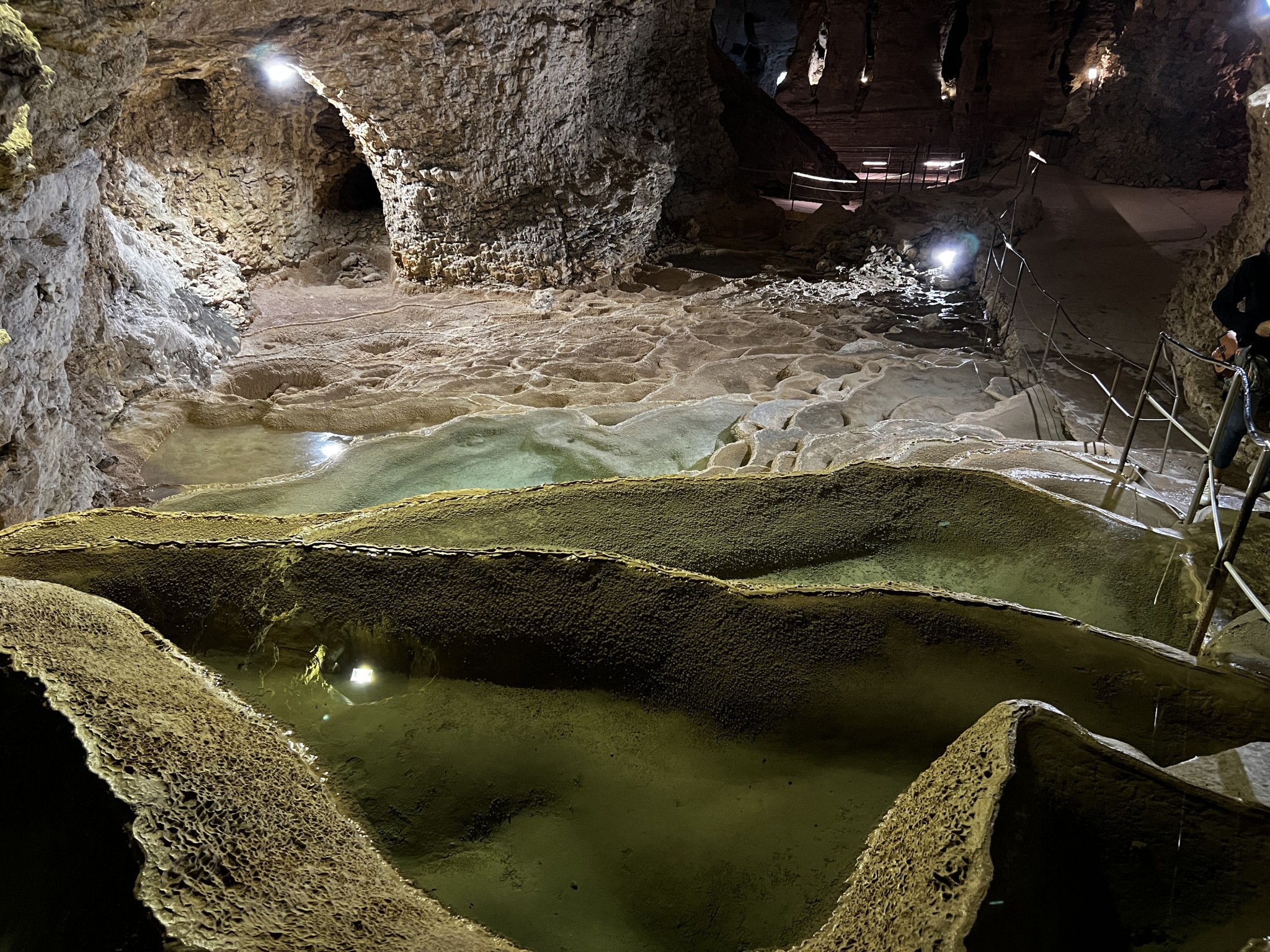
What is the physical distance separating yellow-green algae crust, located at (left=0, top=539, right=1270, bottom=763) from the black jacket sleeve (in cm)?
261

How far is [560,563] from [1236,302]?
392 centimetres

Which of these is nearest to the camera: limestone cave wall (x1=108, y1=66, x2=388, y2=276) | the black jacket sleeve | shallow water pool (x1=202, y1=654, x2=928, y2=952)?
shallow water pool (x1=202, y1=654, x2=928, y2=952)

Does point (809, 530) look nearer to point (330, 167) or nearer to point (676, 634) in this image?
point (676, 634)

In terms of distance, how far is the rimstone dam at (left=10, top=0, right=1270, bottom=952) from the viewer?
1.78m

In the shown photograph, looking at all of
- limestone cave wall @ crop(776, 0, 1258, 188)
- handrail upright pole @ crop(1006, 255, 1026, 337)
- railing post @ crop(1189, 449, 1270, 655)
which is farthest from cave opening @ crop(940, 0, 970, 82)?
railing post @ crop(1189, 449, 1270, 655)

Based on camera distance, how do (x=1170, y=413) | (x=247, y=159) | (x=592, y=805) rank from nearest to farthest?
(x=592, y=805)
(x=1170, y=413)
(x=247, y=159)

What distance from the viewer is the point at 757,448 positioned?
5531 millimetres

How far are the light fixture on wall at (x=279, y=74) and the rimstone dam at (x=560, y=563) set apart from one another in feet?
0.23

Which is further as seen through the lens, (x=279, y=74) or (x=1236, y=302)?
(x=279, y=74)

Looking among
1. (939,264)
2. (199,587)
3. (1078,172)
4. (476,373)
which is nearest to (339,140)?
(476,373)

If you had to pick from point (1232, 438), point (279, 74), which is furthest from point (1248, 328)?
point (279, 74)

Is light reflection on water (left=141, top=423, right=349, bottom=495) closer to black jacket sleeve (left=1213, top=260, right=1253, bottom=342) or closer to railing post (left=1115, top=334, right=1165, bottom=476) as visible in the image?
railing post (left=1115, top=334, right=1165, bottom=476)

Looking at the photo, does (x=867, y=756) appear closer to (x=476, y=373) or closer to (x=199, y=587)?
(x=199, y=587)

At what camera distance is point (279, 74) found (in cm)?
1005
